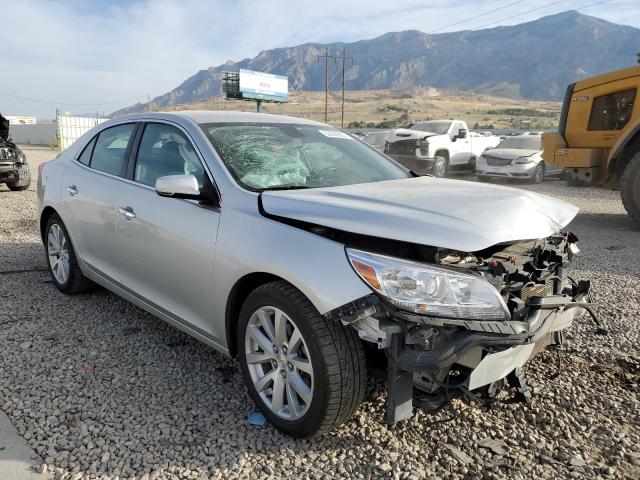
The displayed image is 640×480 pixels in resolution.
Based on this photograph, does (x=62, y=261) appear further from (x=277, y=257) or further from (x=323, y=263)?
(x=323, y=263)

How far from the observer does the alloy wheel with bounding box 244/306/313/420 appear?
253 centimetres

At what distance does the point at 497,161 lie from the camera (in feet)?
49.7

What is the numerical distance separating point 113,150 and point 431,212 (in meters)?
2.76

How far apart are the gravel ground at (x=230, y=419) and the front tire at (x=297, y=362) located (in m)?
0.17

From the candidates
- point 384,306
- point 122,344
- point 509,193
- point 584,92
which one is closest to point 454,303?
point 384,306

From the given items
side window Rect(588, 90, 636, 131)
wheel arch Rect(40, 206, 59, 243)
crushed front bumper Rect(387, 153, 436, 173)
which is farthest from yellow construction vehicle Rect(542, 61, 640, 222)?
wheel arch Rect(40, 206, 59, 243)

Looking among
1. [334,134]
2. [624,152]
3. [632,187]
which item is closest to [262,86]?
[624,152]

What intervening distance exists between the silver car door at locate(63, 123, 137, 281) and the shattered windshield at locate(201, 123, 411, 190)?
0.96 metres

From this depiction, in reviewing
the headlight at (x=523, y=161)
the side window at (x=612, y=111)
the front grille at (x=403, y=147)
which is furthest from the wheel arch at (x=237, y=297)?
the headlight at (x=523, y=161)

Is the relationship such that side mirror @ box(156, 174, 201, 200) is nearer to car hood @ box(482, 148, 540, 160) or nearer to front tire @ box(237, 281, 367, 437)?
front tire @ box(237, 281, 367, 437)

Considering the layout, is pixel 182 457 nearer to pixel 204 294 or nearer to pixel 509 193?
pixel 204 294

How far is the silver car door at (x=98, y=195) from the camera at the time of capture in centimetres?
380

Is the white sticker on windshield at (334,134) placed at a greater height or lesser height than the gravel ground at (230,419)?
greater

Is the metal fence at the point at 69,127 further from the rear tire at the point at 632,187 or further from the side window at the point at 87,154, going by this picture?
the rear tire at the point at 632,187
